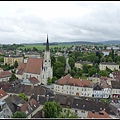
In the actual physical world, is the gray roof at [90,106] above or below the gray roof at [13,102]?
below

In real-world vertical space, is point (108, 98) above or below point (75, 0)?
below

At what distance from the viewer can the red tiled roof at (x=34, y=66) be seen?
39219 mm

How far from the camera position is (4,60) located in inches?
2640

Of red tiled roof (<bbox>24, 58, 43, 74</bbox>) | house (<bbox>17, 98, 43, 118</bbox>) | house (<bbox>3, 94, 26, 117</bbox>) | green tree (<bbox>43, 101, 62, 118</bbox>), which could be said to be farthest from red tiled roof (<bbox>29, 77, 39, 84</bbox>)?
green tree (<bbox>43, 101, 62, 118</bbox>)

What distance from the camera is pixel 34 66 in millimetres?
40000

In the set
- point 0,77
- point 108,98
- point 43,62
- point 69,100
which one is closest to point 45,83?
point 43,62

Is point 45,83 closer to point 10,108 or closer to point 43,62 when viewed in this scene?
point 43,62

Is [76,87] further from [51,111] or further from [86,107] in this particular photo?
[51,111]

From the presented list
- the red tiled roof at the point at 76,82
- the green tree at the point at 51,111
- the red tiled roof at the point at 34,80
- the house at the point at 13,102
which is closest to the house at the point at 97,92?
the red tiled roof at the point at 76,82

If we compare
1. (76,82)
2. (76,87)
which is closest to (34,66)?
(76,82)

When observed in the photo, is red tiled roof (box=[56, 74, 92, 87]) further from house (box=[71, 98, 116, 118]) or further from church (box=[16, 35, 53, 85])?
house (box=[71, 98, 116, 118])

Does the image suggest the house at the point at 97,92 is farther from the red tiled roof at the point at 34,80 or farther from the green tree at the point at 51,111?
the green tree at the point at 51,111

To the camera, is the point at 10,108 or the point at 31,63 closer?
the point at 10,108

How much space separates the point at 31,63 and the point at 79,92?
12683mm
